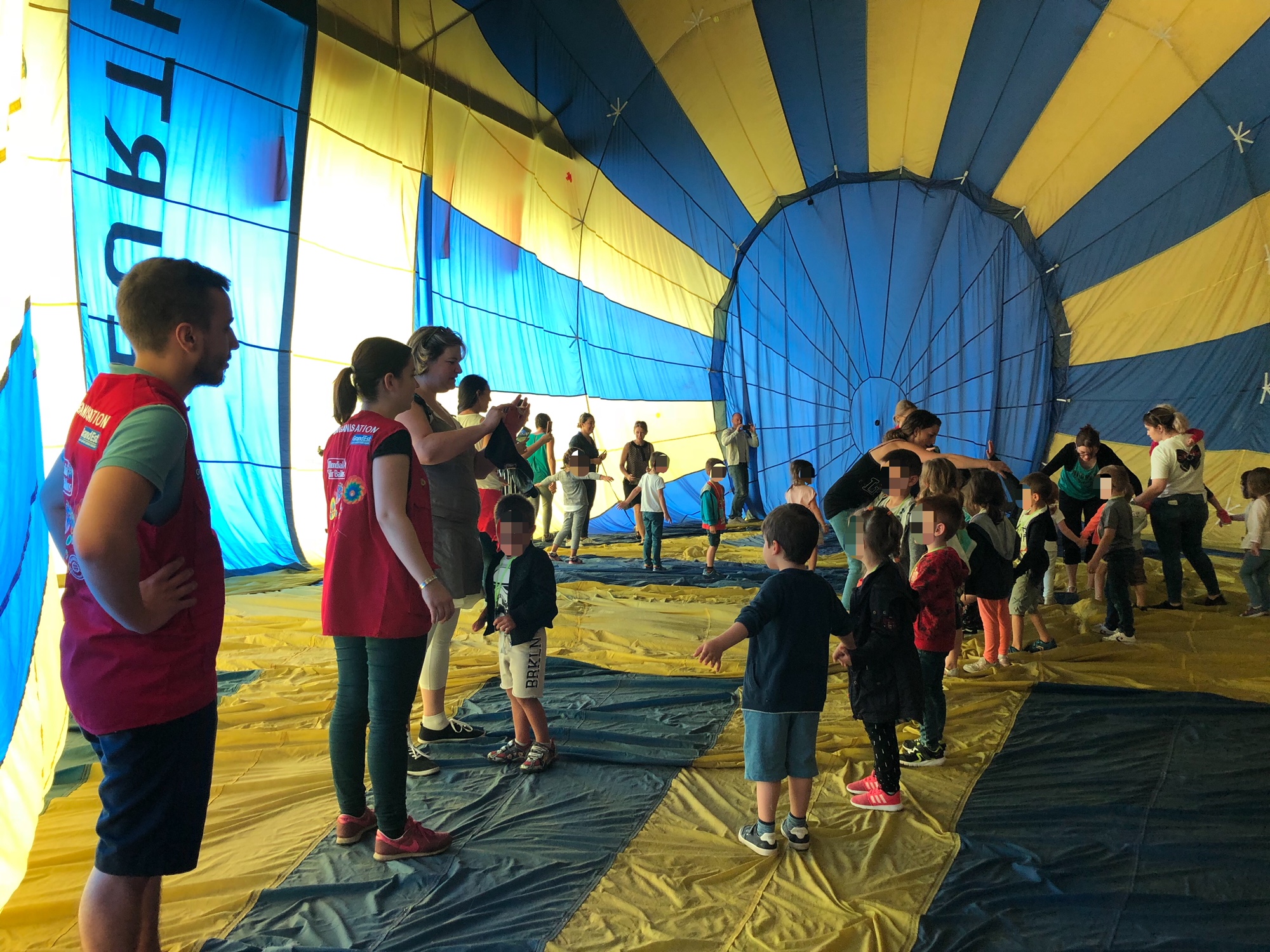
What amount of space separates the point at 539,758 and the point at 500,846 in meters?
0.49

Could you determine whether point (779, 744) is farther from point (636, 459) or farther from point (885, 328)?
point (885, 328)

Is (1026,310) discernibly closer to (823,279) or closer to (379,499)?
(823,279)

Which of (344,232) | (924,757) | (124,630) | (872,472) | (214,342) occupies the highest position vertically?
(344,232)

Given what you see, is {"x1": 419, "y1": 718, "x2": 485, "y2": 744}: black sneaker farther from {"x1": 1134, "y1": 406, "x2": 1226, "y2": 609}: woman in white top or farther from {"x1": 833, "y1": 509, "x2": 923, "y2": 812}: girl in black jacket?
{"x1": 1134, "y1": 406, "x2": 1226, "y2": 609}: woman in white top

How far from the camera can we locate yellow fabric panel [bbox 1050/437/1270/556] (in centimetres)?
665

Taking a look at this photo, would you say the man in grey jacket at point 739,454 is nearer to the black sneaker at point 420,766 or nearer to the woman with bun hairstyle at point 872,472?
the woman with bun hairstyle at point 872,472

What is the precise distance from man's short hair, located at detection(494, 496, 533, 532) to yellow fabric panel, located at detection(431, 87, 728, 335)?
4744 millimetres

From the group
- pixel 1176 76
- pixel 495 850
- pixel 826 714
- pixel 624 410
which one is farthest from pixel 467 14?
pixel 495 850

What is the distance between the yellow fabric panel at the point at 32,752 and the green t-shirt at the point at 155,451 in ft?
1.62

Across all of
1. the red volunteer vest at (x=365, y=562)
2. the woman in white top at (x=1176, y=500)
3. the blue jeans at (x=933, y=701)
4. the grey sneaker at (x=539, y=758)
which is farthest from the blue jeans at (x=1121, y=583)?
the red volunteer vest at (x=365, y=562)

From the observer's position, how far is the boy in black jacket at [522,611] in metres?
2.70

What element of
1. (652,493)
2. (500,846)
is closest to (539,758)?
(500,846)

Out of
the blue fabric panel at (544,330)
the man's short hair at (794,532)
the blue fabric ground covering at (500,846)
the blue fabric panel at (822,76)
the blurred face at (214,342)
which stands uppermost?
the blue fabric panel at (822,76)

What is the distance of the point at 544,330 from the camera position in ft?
27.3
